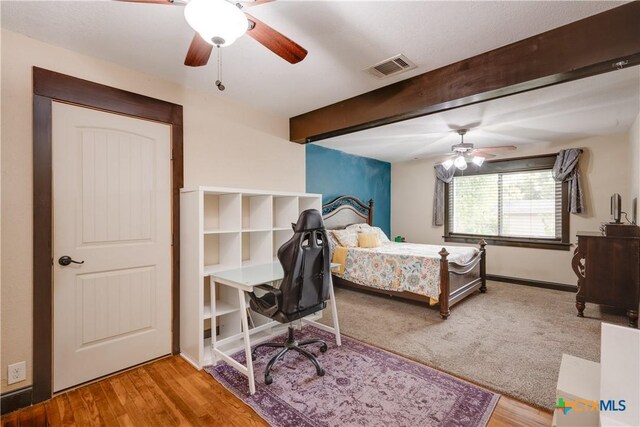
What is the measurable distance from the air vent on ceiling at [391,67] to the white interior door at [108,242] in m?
1.90

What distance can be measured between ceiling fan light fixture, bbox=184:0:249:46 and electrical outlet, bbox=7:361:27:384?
2.44 meters

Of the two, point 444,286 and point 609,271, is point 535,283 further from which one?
point 444,286

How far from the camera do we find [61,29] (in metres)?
1.90

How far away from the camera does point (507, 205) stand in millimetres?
5164

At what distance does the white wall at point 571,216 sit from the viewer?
4176 mm

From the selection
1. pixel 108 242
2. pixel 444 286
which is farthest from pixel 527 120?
pixel 108 242

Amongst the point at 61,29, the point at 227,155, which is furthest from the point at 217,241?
the point at 61,29

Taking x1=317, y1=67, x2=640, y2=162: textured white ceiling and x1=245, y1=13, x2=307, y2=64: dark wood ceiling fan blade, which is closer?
x1=245, y1=13, x2=307, y2=64: dark wood ceiling fan blade

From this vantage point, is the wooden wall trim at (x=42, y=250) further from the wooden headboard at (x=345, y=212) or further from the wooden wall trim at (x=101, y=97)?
the wooden headboard at (x=345, y=212)

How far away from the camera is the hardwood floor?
1796 mm

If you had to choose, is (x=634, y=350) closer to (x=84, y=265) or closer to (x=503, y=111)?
(x=503, y=111)

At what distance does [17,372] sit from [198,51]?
2.39 metres

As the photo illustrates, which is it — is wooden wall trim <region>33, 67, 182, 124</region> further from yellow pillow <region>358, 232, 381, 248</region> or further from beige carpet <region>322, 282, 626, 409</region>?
yellow pillow <region>358, 232, 381, 248</region>

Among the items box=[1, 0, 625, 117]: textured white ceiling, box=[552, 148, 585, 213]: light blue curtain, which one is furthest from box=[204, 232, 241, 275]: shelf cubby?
box=[552, 148, 585, 213]: light blue curtain
